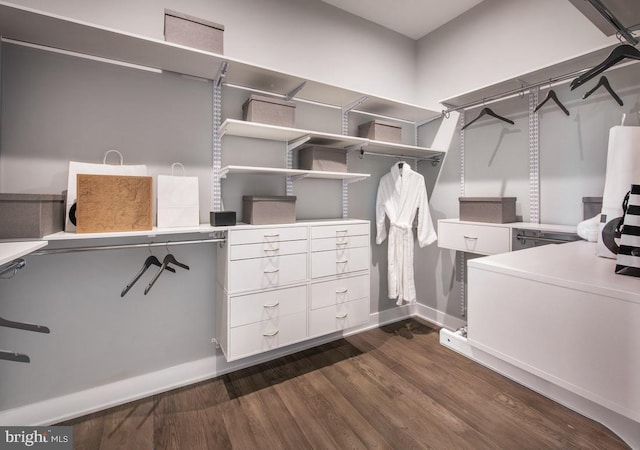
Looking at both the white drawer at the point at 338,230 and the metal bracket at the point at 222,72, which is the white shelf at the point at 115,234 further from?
the metal bracket at the point at 222,72

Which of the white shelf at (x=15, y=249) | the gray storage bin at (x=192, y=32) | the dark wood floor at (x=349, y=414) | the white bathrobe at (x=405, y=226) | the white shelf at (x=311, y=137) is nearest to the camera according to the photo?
the white shelf at (x=15, y=249)

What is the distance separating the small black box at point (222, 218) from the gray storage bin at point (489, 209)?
1.84 m

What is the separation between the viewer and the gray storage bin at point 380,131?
264 centimetres

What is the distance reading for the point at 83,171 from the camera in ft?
5.52

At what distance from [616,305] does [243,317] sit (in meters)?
1.78

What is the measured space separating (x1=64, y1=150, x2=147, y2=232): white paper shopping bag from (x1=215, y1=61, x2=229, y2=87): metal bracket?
0.78 meters

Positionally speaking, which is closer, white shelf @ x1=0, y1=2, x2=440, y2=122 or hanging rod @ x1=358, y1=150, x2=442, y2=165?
white shelf @ x1=0, y1=2, x2=440, y2=122

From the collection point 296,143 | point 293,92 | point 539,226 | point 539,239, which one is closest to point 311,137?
point 296,143

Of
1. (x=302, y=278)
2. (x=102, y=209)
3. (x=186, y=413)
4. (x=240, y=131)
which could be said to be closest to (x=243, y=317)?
(x=302, y=278)

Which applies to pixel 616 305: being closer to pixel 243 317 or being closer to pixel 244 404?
pixel 243 317

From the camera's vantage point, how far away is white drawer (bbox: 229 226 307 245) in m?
1.90

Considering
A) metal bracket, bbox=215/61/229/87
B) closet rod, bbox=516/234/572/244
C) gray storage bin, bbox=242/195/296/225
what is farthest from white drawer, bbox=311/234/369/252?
metal bracket, bbox=215/61/229/87

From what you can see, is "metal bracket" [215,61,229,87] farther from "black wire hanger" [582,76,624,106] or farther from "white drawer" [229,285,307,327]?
"black wire hanger" [582,76,624,106]

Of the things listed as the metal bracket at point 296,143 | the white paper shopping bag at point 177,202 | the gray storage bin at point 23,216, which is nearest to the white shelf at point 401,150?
the metal bracket at point 296,143
